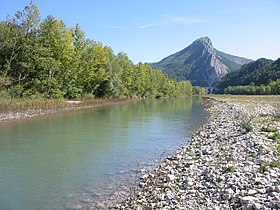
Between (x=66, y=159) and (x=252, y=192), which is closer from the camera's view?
(x=252, y=192)

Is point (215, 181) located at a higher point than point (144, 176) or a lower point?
higher

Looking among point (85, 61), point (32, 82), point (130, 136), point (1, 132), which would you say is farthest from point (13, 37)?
point (130, 136)

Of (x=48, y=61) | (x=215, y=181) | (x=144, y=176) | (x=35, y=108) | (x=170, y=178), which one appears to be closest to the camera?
(x=215, y=181)

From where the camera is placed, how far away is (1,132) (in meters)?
25.6

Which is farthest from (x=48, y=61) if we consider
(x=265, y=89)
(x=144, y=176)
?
(x=265, y=89)

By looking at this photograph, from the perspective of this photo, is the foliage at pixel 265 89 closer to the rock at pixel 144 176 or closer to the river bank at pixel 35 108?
the river bank at pixel 35 108

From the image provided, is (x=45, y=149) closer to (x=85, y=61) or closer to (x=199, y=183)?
(x=199, y=183)

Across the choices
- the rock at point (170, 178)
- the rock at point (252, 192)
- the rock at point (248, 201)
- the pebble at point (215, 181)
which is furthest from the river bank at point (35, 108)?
the rock at point (248, 201)

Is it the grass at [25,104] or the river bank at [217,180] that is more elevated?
the grass at [25,104]

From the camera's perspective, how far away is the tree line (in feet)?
157

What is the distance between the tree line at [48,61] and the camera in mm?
47969

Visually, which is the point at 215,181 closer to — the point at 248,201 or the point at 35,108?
the point at 248,201

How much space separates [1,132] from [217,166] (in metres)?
20.4

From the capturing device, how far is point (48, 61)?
50156 millimetres
